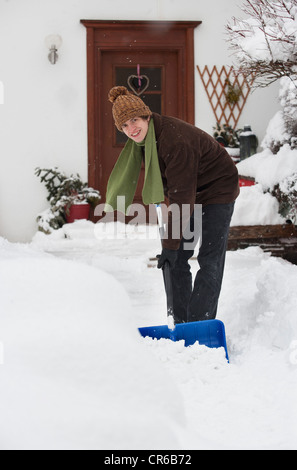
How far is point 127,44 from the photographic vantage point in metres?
6.54

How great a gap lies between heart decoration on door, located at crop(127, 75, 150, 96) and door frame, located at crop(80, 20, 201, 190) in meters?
0.34

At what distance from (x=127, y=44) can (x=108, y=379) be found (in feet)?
19.5

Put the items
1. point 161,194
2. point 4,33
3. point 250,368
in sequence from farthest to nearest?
point 4,33, point 161,194, point 250,368

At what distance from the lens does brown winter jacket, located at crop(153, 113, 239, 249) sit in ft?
8.06

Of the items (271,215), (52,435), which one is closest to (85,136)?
(271,215)

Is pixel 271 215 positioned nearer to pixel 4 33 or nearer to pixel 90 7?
pixel 90 7

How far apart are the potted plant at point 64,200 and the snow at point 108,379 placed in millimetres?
4033

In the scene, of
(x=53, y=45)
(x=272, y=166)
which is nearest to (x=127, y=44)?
(x=53, y=45)

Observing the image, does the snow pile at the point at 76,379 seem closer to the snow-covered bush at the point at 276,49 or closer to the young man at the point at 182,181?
the young man at the point at 182,181

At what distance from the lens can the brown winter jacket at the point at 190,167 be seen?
246 centimetres

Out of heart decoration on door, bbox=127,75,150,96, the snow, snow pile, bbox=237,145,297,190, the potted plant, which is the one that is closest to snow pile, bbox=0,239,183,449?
the snow

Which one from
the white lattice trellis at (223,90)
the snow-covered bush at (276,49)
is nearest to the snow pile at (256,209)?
the snow-covered bush at (276,49)

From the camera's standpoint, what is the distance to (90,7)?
6.48 m

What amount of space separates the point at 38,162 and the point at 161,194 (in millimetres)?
4294
